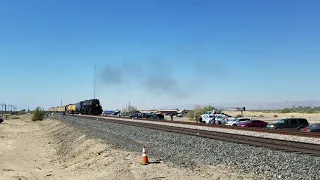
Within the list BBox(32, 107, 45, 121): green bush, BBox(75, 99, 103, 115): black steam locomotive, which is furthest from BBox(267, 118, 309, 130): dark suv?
BBox(32, 107, 45, 121): green bush

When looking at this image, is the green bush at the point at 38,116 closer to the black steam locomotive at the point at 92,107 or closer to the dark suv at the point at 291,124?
the black steam locomotive at the point at 92,107

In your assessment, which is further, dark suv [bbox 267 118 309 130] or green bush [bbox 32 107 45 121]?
green bush [bbox 32 107 45 121]

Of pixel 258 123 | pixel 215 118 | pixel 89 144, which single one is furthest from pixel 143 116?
pixel 89 144

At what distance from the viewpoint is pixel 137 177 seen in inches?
507

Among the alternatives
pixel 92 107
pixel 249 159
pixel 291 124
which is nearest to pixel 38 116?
pixel 92 107

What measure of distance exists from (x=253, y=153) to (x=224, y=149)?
2.29 meters

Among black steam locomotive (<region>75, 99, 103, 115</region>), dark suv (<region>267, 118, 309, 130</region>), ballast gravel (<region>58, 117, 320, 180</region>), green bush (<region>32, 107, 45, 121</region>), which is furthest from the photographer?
green bush (<region>32, 107, 45, 121</region>)

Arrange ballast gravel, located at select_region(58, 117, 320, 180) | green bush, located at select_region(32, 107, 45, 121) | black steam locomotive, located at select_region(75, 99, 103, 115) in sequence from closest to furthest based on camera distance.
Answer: ballast gravel, located at select_region(58, 117, 320, 180) < black steam locomotive, located at select_region(75, 99, 103, 115) < green bush, located at select_region(32, 107, 45, 121)

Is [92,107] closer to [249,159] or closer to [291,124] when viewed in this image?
[291,124]

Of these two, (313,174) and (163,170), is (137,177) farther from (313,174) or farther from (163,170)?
(313,174)

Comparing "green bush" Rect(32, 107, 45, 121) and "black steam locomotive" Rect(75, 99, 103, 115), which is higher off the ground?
"black steam locomotive" Rect(75, 99, 103, 115)

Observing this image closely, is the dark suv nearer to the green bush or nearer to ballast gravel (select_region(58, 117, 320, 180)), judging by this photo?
ballast gravel (select_region(58, 117, 320, 180))

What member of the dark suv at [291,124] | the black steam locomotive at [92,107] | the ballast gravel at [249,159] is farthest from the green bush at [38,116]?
Answer: the ballast gravel at [249,159]

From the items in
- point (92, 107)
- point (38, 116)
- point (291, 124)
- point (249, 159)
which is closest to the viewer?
point (249, 159)
